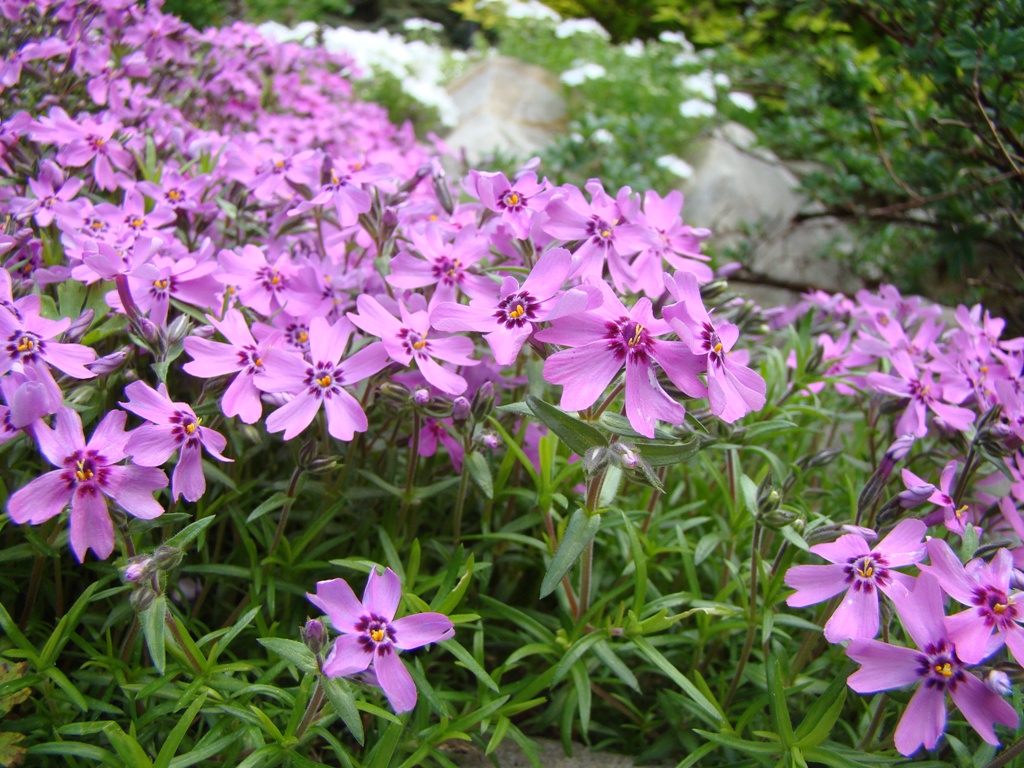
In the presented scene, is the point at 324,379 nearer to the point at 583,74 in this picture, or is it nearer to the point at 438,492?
the point at 438,492

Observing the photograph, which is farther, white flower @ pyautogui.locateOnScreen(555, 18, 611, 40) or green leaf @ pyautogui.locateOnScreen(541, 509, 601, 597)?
white flower @ pyautogui.locateOnScreen(555, 18, 611, 40)

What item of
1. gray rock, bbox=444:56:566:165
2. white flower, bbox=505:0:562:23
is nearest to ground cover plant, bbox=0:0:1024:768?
gray rock, bbox=444:56:566:165

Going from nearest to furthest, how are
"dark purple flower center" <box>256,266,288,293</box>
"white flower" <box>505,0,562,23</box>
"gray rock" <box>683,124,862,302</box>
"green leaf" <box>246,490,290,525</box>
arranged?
1. "green leaf" <box>246,490,290,525</box>
2. "dark purple flower center" <box>256,266,288,293</box>
3. "gray rock" <box>683,124,862,302</box>
4. "white flower" <box>505,0,562,23</box>

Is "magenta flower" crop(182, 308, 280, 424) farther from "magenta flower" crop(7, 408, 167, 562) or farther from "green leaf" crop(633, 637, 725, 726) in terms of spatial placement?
"green leaf" crop(633, 637, 725, 726)

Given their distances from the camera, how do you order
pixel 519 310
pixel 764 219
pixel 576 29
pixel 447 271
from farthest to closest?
pixel 576 29 → pixel 764 219 → pixel 447 271 → pixel 519 310

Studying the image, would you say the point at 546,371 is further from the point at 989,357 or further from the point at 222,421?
the point at 989,357

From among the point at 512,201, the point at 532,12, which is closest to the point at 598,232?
the point at 512,201
